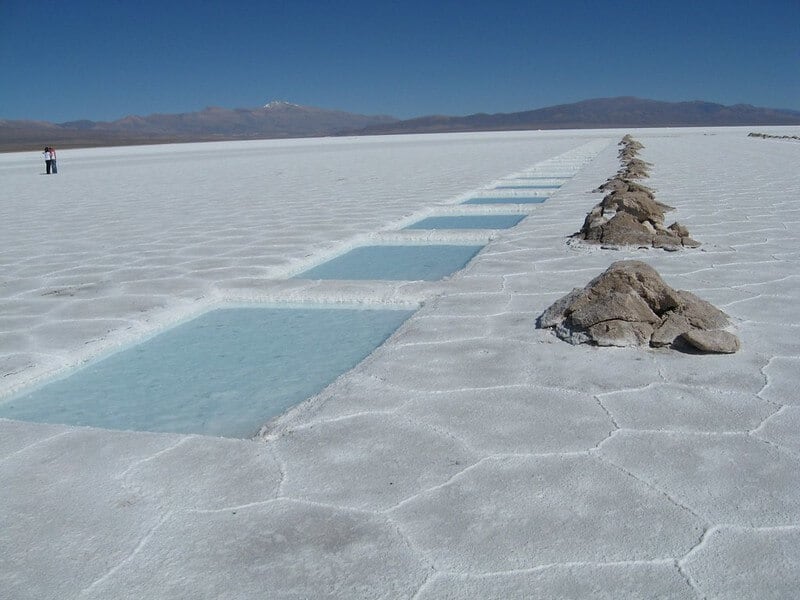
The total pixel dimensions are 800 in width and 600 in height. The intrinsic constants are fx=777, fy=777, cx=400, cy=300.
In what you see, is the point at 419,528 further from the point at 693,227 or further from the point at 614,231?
the point at 693,227

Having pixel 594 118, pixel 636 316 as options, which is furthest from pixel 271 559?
pixel 594 118

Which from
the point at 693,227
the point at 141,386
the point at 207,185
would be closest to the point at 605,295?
the point at 141,386

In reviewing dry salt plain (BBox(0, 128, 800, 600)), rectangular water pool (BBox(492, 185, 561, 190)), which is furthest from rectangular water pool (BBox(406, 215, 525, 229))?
dry salt plain (BBox(0, 128, 800, 600))

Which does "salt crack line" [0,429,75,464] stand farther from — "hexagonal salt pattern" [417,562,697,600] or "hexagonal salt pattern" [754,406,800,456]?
"hexagonal salt pattern" [754,406,800,456]

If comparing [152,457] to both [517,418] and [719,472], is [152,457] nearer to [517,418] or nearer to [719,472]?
[517,418]

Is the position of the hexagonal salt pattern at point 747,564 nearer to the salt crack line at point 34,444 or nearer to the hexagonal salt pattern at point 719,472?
the hexagonal salt pattern at point 719,472

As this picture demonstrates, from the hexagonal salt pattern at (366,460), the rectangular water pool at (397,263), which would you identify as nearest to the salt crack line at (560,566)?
the hexagonal salt pattern at (366,460)

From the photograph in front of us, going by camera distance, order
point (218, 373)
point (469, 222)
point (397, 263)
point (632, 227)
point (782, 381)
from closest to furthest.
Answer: point (782, 381) < point (218, 373) < point (632, 227) < point (397, 263) < point (469, 222)
